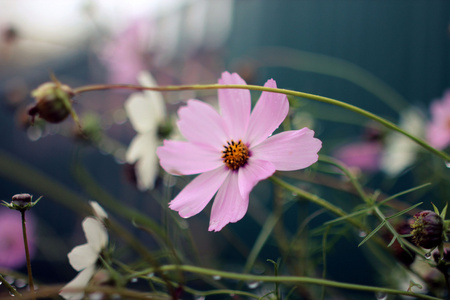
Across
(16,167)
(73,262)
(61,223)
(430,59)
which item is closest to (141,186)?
(73,262)

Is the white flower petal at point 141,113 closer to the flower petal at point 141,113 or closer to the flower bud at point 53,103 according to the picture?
the flower petal at point 141,113

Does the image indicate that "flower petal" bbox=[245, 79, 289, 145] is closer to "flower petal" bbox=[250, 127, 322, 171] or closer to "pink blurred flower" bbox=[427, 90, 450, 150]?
"flower petal" bbox=[250, 127, 322, 171]

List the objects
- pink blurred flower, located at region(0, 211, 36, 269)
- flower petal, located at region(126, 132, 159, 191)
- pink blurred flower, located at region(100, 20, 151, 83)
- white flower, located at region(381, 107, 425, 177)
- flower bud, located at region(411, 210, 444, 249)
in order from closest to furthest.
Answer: flower bud, located at region(411, 210, 444, 249) → flower petal, located at region(126, 132, 159, 191) → white flower, located at region(381, 107, 425, 177) → pink blurred flower, located at region(0, 211, 36, 269) → pink blurred flower, located at region(100, 20, 151, 83)

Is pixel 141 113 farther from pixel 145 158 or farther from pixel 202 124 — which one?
pixel 202 124

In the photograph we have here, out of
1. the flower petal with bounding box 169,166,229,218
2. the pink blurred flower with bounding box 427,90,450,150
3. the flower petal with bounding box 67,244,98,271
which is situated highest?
the pink blurred flower with bounding box 427,90,450,150

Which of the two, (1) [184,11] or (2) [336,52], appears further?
(1) [184,11]

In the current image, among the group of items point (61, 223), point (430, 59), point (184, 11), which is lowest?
point (61, 223)

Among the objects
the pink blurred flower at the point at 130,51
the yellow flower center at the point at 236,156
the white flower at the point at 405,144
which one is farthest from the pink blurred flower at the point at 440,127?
the pink blurred flower at the point at 130,51

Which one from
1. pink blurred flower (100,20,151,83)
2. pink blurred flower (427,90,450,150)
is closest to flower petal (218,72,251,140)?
pink blurred flower (427,90,450,150)

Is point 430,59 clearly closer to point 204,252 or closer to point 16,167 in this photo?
point 204,252
